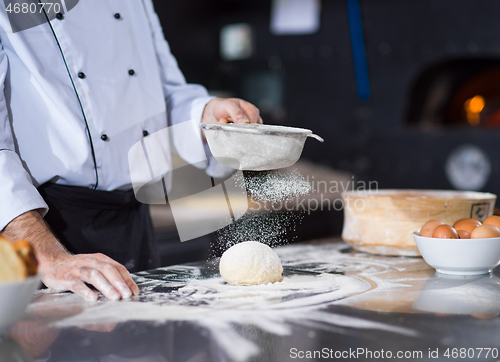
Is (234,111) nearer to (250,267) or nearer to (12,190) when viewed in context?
(250,267)

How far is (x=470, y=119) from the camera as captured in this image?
401cm

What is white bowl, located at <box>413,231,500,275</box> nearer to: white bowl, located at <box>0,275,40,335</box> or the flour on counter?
the flour on counter

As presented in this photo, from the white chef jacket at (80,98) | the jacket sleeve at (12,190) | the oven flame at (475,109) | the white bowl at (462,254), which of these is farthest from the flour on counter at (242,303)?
the oven flame at (475,109)

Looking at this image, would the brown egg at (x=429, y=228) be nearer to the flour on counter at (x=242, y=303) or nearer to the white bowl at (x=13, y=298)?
the flour on counter at (x=242, y=303)

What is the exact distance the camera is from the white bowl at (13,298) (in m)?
0.65

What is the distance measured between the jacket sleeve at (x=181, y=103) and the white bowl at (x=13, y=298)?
88 cm

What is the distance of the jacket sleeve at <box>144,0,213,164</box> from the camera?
1.52 metres

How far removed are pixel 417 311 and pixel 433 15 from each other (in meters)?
3.68

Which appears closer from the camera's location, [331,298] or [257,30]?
[331,298]

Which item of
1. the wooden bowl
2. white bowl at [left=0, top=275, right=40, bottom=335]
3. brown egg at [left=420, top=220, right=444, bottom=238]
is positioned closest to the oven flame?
the wooden bowl

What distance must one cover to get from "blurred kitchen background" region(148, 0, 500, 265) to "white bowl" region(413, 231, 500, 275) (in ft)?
7.32

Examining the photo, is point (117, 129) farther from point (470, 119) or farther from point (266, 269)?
point (470, 119)

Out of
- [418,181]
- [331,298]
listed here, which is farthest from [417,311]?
[418,181]

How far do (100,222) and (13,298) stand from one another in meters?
0.72
